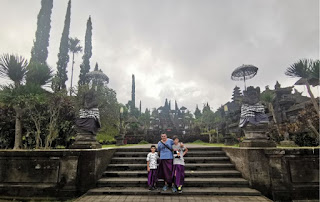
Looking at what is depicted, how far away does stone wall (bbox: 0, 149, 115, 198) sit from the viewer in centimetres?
388

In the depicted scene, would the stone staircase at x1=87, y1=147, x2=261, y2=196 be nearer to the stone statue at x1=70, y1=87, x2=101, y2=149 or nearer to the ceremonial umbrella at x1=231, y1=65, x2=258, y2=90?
the stone statue at x1=70, y1=87, x2=101, y2=149

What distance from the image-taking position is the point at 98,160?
4.32 m

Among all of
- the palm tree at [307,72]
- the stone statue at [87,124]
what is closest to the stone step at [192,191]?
the stone statue at [87,124]

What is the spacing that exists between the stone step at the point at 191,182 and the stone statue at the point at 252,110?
161cm

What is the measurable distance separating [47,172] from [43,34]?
24.7 metres

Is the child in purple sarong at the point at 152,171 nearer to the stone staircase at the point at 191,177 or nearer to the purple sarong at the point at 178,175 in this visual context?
the stone staircase at the point at 191,177

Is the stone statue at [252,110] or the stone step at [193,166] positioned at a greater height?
the stone statue at [252,110]

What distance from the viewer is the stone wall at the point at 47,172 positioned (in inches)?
153

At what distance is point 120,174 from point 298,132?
11.0 metres

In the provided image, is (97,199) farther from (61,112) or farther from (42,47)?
(42,47)

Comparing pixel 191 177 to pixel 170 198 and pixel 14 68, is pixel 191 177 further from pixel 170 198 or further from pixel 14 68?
pixel 14 68

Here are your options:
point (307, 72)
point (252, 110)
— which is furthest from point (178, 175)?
point (307, 72)

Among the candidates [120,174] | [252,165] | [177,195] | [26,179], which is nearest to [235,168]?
[252,165]

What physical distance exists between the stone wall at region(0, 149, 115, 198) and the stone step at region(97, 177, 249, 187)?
1.38 feet
